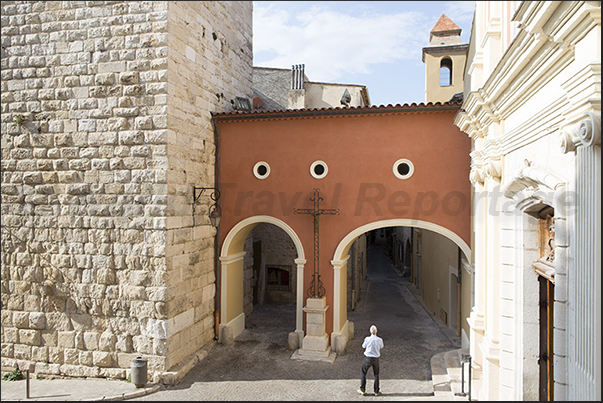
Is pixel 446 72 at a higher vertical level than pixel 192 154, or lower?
higher

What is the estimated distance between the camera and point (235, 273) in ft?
35.5

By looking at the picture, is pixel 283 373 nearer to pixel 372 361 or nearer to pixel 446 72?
pixel 372 361

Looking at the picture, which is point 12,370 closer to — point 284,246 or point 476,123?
point 284,246

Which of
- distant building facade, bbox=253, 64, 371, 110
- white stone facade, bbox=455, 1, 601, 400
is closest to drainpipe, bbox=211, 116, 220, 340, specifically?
white stone facade, bbox=455, 1, 601, 400

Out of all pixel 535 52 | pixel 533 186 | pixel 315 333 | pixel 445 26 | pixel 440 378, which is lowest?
pixel 440 378

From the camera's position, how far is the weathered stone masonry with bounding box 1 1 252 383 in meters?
8.40

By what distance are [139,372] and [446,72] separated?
1950 cm

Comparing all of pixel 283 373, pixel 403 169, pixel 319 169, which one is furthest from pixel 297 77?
pixel 283 373

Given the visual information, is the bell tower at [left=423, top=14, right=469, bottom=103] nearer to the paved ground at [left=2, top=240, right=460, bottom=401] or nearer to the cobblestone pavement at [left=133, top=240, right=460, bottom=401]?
the cobblestone pavement at [left=133, top=240, right=460, bottom=401]

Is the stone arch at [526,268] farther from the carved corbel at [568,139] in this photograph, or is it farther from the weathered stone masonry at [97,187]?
the weathered stone masonry at [97,187]

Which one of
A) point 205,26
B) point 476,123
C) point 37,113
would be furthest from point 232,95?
point 476,123

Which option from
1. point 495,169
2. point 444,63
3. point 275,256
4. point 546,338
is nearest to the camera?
point 546,338

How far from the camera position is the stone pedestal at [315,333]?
931cm

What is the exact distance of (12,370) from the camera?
28.8 feet
